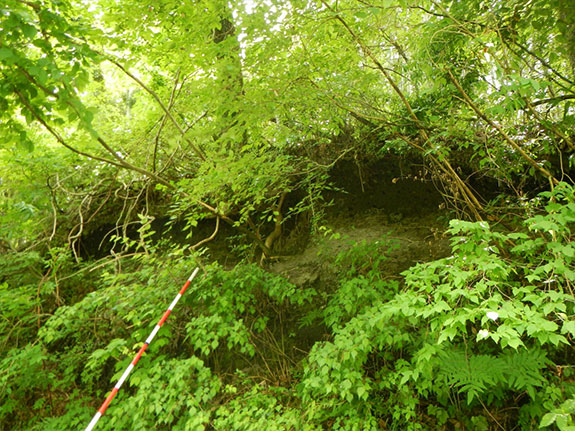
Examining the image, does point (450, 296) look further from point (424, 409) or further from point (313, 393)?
point (313, 393)

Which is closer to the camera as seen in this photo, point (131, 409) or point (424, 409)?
point (424, 409)

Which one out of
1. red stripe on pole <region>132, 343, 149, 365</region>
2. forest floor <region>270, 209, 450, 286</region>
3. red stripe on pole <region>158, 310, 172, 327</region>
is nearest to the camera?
red stripe on pole <region>132, 343, 149, 365</region>

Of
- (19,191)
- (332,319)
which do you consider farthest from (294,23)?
(19,191)

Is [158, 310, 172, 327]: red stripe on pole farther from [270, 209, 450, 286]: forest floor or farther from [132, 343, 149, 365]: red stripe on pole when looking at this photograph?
[270, 209, 450, 286]: forest floor

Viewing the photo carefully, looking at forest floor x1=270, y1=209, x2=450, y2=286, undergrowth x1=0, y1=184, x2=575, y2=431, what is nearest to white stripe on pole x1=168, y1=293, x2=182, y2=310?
undergrowth x1=0, y1=184, x2=575, y2=431

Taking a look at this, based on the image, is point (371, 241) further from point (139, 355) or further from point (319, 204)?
point (139, 355)

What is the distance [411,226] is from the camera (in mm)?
4945

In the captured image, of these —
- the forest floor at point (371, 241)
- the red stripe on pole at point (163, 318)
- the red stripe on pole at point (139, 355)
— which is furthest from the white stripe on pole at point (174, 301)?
the forest floor at point (371, 241)

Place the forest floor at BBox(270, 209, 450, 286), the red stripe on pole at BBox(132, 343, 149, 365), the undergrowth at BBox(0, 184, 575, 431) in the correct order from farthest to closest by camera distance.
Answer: the forest floor at BBox(270, 209, 450, 286) < the red stripe on pole at BBox(132, 343, 149, 365) < the undergrowth at BBox(0, 184, 575, 431)

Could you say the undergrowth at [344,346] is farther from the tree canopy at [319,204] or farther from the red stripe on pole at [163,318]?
the red stripe on pole at [163,318]

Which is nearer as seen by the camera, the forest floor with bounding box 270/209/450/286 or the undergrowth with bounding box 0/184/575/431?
the undergrowth with bounding box 0/184/575/431

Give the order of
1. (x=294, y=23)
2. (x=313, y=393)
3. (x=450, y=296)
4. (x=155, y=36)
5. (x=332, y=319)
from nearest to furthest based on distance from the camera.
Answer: (x=450, y=296) → (x=294, y=23) → (x=313, y=393) → (x=332, y=319) → (x=155, y=36)

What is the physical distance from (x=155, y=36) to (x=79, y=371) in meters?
4.58

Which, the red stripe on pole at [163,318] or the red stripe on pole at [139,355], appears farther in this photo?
the red stripe on pole at [163,318]
